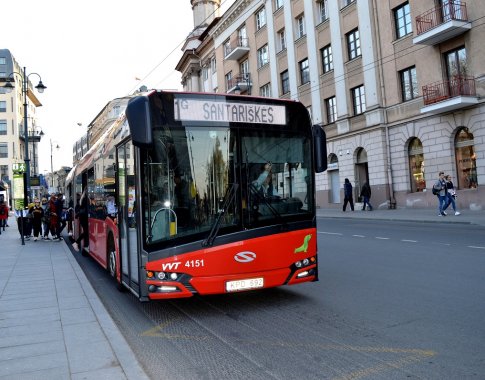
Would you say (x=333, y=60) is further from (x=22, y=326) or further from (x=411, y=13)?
(x=22, y=326)

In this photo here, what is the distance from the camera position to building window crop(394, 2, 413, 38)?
24131mm

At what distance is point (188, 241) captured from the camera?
18.2 feet

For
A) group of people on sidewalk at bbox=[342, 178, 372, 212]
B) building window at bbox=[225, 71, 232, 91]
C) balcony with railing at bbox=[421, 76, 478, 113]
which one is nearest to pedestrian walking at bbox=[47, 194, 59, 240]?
group of people on sidewalk at bbox=[342, 178, 372, 212]

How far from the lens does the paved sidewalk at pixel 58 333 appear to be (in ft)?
12.9

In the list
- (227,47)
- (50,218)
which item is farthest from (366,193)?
(227,47)

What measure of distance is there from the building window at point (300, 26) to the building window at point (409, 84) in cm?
1007

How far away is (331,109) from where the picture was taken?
100ft

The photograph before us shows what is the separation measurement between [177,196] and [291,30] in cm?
3014

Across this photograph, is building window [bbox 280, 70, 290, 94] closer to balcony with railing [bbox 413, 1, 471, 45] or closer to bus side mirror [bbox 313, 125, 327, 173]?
balcony with railing [bbox 413, 1, 471, 45]

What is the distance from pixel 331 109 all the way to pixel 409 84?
685cm

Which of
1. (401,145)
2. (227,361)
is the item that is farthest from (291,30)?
(227,361)

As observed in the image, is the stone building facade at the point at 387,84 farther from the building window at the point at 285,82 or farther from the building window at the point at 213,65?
the building window at the point at 213,65

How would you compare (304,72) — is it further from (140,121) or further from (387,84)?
(140,121)

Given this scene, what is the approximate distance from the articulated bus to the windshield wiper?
0.04 ft
